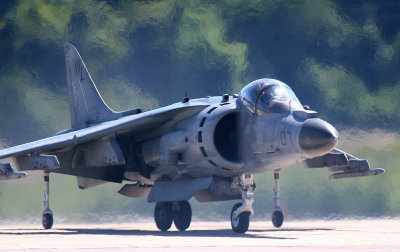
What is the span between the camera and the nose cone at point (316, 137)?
540 inches

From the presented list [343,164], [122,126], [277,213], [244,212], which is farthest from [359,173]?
[122,126]

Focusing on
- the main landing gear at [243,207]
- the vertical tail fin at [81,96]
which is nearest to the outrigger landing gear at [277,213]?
the main landing gear at [243,207]

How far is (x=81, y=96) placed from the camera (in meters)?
19.3

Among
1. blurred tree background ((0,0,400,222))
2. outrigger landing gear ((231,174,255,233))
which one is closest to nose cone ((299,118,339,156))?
outrigger landing gear ((231,174,255,233))

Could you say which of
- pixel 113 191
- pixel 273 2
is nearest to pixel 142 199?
pixel 113 191

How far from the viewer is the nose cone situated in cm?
1372

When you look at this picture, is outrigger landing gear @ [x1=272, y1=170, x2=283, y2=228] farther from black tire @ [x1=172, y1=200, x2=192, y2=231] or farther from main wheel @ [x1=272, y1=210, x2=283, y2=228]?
black tire @ [x1=172, y1=200, x2=192, y2=231]

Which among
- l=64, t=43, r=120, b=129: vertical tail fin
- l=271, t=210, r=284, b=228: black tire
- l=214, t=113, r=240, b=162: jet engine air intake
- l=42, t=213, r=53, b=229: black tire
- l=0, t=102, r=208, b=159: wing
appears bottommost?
l=271, t=210, r=284, b=228: black tire

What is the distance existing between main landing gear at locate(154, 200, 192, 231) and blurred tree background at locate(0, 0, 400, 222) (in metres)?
2.80

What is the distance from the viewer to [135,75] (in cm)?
2089

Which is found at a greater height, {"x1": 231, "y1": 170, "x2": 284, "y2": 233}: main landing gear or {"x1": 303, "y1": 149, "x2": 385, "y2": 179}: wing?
{"x1": 303, "y1": 149, "x2": 385, "y2": 179}: wing

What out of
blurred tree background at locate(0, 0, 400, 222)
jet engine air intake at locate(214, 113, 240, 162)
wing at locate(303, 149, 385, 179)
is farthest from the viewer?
blurred tree background at locate(0, 0, 400, 222)

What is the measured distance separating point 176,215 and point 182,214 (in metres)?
0.15

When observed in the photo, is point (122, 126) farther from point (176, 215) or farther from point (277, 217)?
point (277, 217)
